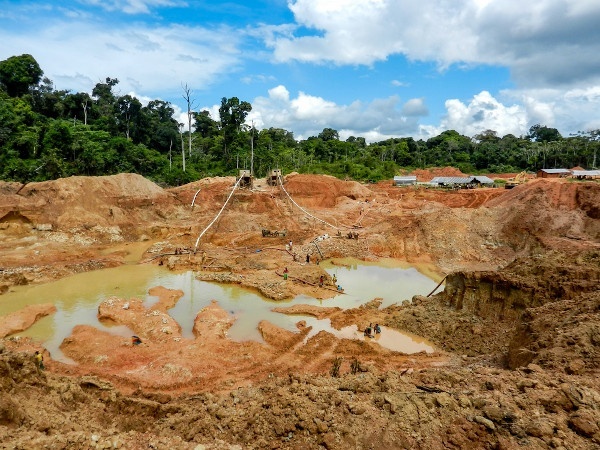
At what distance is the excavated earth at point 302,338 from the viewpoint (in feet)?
19.6

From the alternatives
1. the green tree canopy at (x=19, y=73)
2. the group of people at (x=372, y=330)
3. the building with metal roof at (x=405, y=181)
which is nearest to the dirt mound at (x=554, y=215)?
the group of people at (x=372, y=330)

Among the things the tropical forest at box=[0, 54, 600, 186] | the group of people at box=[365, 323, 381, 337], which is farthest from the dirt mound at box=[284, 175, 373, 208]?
the group of people at box=[365, 323, 381, 337]

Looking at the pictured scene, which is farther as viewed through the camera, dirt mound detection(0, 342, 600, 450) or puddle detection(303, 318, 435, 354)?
puddle detection(303, 318, 435, 354)

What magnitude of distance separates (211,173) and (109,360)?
34345 mm

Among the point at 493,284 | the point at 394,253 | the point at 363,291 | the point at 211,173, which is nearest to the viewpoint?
the point at 493,284

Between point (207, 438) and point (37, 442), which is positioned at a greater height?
point (37, 442)

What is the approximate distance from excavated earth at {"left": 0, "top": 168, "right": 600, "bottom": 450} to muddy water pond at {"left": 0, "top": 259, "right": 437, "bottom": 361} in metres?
0.49

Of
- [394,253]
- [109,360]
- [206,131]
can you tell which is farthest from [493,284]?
[206,131]

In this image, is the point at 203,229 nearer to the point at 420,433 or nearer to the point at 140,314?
the point at 140,314

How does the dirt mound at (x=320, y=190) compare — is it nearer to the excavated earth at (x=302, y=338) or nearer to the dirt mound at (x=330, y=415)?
the excavated earth at (x=302, y=338)

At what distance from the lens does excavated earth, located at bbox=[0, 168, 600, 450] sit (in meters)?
5.98

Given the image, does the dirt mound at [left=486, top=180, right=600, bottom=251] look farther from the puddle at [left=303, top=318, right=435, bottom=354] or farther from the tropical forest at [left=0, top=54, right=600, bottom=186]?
the tropical forest at [left=0, top=54, right=600, bottom=186]

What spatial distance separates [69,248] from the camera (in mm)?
22562

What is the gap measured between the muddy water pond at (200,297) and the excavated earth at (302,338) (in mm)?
492
